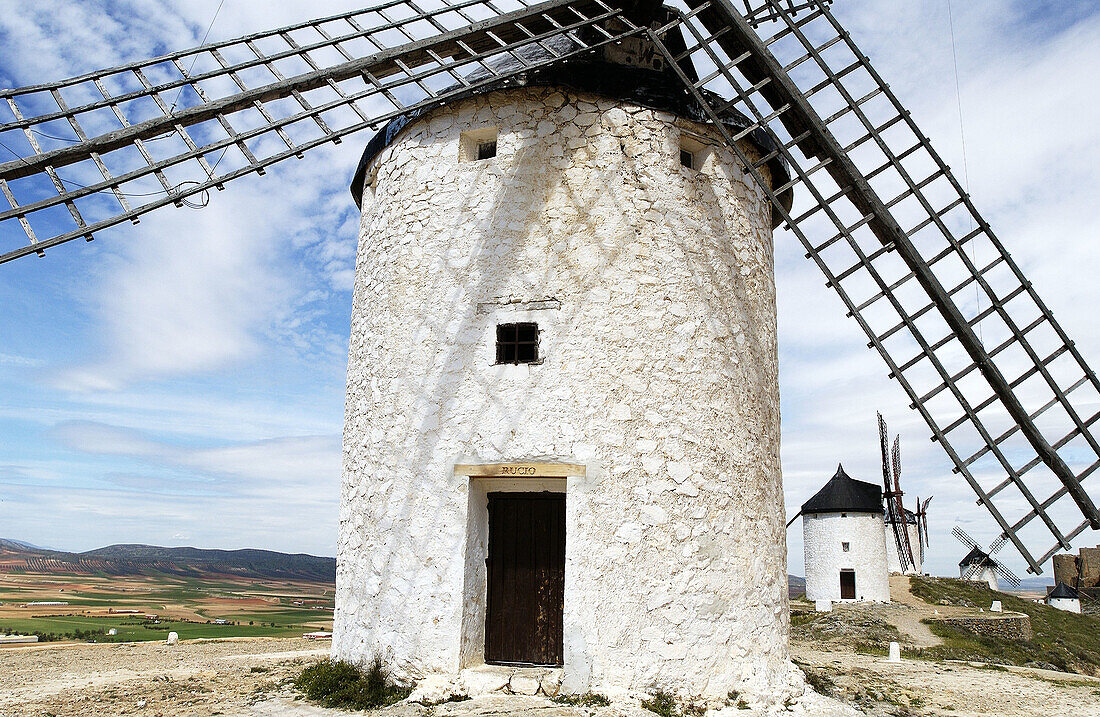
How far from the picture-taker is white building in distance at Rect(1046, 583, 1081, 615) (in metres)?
36.6

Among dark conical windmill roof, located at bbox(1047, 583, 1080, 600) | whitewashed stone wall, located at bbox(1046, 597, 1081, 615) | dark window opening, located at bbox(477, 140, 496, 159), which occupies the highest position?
dark window opening, located at bbox(477, 140, 496, 159)

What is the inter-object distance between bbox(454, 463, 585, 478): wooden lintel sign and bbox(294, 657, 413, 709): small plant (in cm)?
177

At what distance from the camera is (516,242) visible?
654 cm

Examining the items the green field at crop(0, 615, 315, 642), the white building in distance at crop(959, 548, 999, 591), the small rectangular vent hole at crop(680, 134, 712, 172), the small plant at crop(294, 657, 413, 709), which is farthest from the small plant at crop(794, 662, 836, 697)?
the white building in distance at crop(959, 548, 999, 591)

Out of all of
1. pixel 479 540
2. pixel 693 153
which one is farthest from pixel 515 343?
pixel 693 153

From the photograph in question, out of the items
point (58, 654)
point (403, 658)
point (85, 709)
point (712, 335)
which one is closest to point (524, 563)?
point (403, 658)

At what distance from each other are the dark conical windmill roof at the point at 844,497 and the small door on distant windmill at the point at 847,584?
6.87ft

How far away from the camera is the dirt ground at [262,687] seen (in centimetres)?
570

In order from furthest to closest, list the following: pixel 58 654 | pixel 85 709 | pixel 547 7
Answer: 1. pixel 58 654
2. pixel 547 7
3. pixel 85 709

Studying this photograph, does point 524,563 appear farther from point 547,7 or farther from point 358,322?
point 547,7

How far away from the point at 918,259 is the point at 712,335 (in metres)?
1.95

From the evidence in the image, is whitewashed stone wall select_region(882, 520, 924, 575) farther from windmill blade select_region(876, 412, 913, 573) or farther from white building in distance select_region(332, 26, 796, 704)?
white building in distance select_region(332, 26, 796, 704)

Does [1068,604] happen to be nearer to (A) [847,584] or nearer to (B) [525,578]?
(A) [847,584]

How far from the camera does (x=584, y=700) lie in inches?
220
